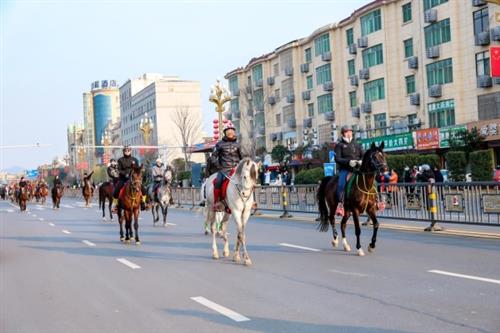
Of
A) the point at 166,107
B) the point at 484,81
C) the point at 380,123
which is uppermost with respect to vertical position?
the point at 166,107

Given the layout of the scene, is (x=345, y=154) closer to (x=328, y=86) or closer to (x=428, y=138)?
(x=428, y=138)

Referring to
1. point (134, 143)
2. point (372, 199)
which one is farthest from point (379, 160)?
point (134, 143)

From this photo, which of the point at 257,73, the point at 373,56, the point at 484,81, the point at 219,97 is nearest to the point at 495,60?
the point at 219,97

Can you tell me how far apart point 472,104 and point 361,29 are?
14823mm

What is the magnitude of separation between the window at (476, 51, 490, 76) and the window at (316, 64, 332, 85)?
1998 cm

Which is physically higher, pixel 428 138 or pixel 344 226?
pixel 428 138

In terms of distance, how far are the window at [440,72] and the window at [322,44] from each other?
15.3 m

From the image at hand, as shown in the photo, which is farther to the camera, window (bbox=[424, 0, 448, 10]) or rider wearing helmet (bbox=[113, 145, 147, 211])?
window (bbox=[424, 0, 448, 10])

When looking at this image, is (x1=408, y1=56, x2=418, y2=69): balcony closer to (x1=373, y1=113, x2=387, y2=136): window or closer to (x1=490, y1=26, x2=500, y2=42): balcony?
(x1=373, y1=113, x2=387, y2=136): window

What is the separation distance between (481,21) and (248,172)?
3545 cm

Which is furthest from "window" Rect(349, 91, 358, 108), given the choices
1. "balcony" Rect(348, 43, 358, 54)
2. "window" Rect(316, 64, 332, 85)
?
"window" Rect(316, 64, 332, 85)

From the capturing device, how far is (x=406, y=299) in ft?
26.3

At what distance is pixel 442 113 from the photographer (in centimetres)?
4641

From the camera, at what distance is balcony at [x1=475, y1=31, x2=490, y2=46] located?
4138cm
